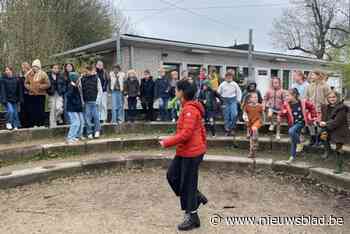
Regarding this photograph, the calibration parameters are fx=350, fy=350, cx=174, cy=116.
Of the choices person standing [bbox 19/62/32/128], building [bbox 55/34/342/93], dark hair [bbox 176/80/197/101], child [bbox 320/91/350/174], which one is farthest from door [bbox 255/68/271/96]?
dark hair [bbox 176/80/197/101]

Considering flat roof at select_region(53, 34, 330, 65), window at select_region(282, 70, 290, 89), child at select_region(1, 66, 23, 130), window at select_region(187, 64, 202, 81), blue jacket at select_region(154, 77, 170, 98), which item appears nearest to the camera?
child at select_region(1, 66, 23, 130)

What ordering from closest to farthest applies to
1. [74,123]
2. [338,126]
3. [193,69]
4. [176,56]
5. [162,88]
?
[338,126] < [74,123] < [162,88] < [176,56] < [193,69]

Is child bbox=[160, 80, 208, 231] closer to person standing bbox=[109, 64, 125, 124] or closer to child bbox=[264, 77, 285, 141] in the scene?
child bbox=[264, 77, 285, 141]

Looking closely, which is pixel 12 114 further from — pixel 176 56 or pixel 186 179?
pixel 176 56

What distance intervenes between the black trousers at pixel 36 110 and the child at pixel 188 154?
5321 mm

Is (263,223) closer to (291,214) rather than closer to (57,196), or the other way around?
(291,214)

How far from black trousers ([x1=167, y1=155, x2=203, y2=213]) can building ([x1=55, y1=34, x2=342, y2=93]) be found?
7.37 m

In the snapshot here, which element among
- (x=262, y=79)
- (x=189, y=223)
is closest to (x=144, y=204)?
(x=189, y=223)

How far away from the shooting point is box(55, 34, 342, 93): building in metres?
12.9

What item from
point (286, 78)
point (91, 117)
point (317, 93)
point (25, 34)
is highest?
point (25, 34)

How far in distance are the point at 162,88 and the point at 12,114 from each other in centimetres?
380

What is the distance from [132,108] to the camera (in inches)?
393

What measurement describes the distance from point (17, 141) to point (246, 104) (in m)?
5.04

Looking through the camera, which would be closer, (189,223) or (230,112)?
(189,223)
